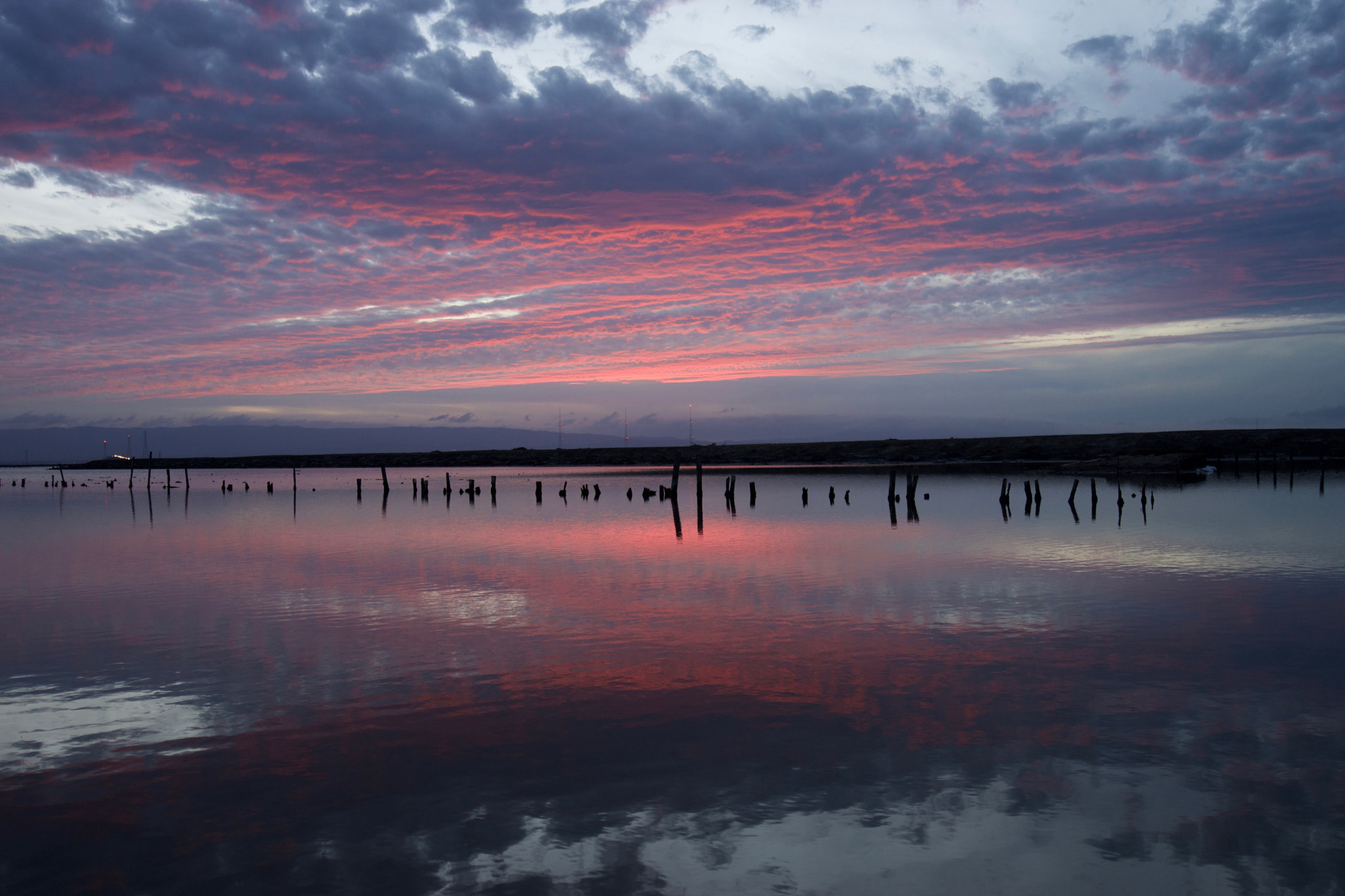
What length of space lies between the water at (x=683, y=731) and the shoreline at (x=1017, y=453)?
72.9m

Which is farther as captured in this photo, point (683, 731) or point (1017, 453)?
point (1017, 453)

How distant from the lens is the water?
6695mm

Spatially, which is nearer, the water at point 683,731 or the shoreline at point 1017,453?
the water at point 683,731

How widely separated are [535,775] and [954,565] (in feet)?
57.4

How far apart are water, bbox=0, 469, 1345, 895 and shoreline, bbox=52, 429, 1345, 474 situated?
239ft

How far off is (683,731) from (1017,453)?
13571cm

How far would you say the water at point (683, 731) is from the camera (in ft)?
22.0

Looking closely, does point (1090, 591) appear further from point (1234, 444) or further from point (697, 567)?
point (1234, 444)

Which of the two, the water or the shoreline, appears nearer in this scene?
the water

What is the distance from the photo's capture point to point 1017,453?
135 metres

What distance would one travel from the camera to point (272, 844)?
7.01 metres

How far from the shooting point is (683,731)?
965cm

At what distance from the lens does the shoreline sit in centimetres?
10331

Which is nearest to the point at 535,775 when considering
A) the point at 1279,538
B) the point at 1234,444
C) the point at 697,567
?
the point at 697,567
